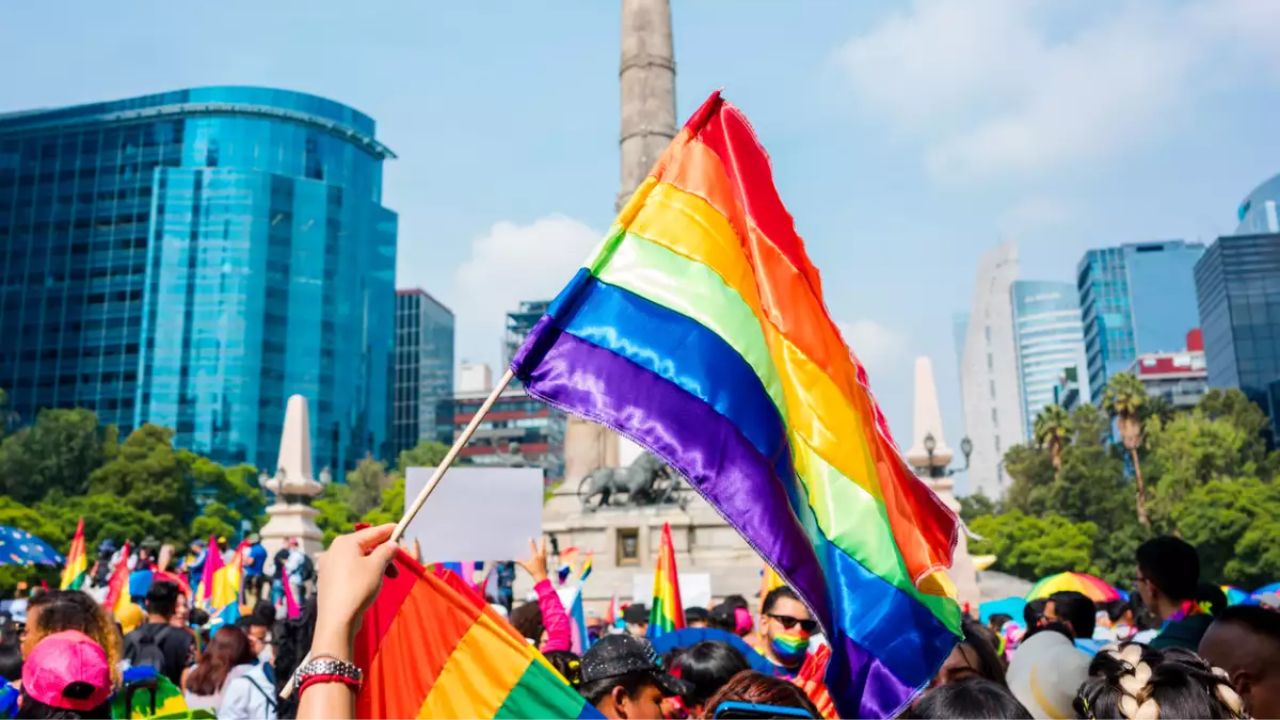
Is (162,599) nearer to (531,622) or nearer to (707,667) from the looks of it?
(531,622)

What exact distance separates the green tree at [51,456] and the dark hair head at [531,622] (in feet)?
172

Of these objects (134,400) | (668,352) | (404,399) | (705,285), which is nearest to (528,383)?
(668,352)

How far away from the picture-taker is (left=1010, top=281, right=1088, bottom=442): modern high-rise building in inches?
6993

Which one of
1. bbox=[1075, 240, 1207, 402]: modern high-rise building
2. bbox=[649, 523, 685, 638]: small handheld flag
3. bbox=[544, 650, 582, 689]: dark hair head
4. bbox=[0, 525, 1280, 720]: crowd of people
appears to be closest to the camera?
bbox=[0, 525, 1280, 720]: crowd of people

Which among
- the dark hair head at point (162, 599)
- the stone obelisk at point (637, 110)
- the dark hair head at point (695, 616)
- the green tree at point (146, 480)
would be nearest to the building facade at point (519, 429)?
the green tree at point (146, 480)

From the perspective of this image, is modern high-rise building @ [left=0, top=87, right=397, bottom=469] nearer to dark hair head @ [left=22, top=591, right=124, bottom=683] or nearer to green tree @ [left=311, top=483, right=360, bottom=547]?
green tree @ [left=311, top=483, right=360, bottom=547]

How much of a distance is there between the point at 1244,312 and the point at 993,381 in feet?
366

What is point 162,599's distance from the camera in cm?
571

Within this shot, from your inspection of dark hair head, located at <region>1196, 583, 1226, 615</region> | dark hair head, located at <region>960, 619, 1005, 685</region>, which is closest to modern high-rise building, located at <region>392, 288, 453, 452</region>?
dark hair head, located at <region>1196, 583, 1226, 615</region>

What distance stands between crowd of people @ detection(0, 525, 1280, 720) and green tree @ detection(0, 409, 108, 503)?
166ft

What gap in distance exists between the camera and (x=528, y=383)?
2.97 meters

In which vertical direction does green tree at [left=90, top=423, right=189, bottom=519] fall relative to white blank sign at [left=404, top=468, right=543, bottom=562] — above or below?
above

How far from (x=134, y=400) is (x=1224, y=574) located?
2552 inches

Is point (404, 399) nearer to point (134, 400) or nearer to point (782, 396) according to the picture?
point (134, 400)
